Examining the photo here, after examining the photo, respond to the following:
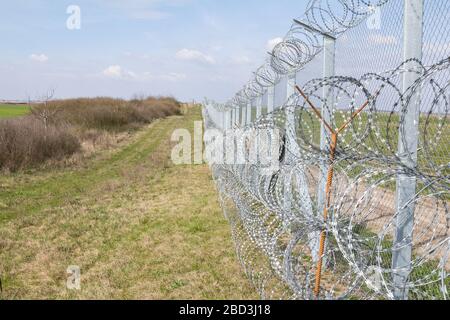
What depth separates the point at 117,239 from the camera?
23.2ft

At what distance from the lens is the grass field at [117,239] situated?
205 inches

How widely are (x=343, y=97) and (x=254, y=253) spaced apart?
2.15m

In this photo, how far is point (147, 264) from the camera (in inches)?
233

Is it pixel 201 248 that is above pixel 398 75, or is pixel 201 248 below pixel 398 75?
below

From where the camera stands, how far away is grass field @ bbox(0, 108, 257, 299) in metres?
5.20

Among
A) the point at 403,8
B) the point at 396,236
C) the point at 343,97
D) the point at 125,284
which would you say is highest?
the point at 403,8

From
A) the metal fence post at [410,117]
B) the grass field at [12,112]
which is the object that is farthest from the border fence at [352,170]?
the grass field at [12,112]

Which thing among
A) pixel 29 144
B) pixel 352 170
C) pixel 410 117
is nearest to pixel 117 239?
pixel 352 170

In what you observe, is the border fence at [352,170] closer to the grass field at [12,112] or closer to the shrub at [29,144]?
the shrub at [29,144]

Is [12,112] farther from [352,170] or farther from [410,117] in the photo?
[410,117]

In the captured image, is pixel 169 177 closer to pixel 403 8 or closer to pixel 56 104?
pixel 403 8

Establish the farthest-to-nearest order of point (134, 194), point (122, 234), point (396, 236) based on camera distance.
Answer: point (134, 194) < point (122, 234) < point (396, 236)

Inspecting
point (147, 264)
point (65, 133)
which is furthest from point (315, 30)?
point (65, 133)

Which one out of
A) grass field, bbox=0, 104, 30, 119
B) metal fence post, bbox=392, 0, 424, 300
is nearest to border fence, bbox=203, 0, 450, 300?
metal fence post, bbox=392, 0, 424, 300
